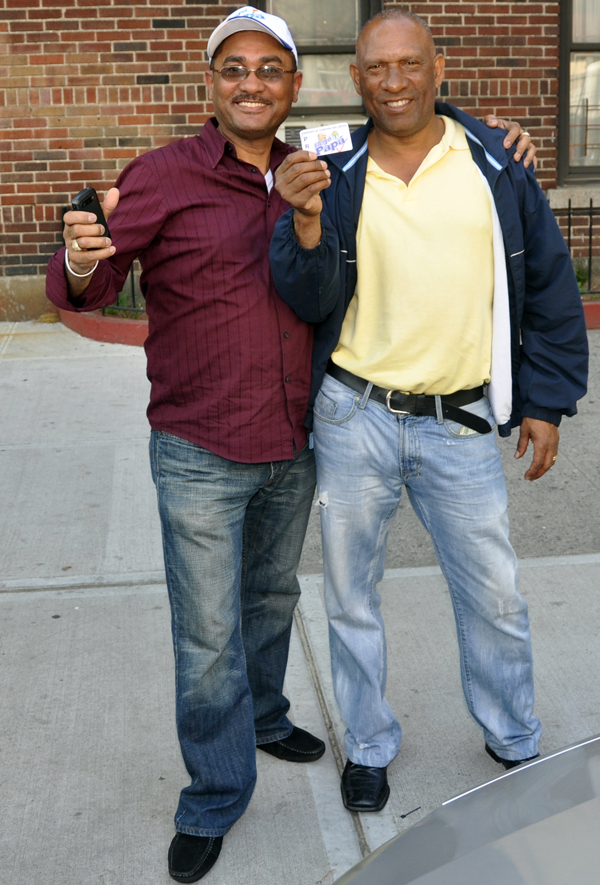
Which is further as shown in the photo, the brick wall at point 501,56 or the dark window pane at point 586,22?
the dark window pane at point 586,22

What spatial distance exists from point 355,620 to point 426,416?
0.59m

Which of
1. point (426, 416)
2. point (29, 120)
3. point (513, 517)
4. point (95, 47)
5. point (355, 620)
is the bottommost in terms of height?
point (513, 517)

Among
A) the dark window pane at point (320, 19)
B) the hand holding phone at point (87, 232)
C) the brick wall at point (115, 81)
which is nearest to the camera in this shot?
the hand holding phone at point (87, 232)

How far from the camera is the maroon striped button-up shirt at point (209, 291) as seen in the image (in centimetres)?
242

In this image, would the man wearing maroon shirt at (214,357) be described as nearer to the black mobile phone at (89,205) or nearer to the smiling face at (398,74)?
the black mobile phone at (89,205)

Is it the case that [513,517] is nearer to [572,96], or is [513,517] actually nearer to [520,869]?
[520,869]

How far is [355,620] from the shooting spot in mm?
2732

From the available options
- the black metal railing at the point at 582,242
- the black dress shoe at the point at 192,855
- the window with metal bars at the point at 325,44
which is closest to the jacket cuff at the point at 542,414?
the black dress shoe at the point at 192,855

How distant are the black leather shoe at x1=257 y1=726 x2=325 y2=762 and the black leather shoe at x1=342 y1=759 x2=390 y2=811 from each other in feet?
0.49

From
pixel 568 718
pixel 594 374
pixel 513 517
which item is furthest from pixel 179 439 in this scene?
pixel 594 374

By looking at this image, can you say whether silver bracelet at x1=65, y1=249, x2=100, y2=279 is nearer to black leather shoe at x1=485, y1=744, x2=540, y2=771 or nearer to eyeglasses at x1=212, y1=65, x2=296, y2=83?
eyeglasses at x1=212, y1=65, x2=296, y2=83

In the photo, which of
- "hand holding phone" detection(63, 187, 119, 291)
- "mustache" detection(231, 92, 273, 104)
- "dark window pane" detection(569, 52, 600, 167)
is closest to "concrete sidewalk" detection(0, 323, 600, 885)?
"hand holding phone" detection(63, 187, 119, 291)

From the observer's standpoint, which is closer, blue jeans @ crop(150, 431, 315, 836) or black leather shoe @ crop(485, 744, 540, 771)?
blue jeans @ crop(150, 431, 315, 836)

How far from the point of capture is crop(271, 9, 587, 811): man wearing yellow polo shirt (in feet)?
8.28
